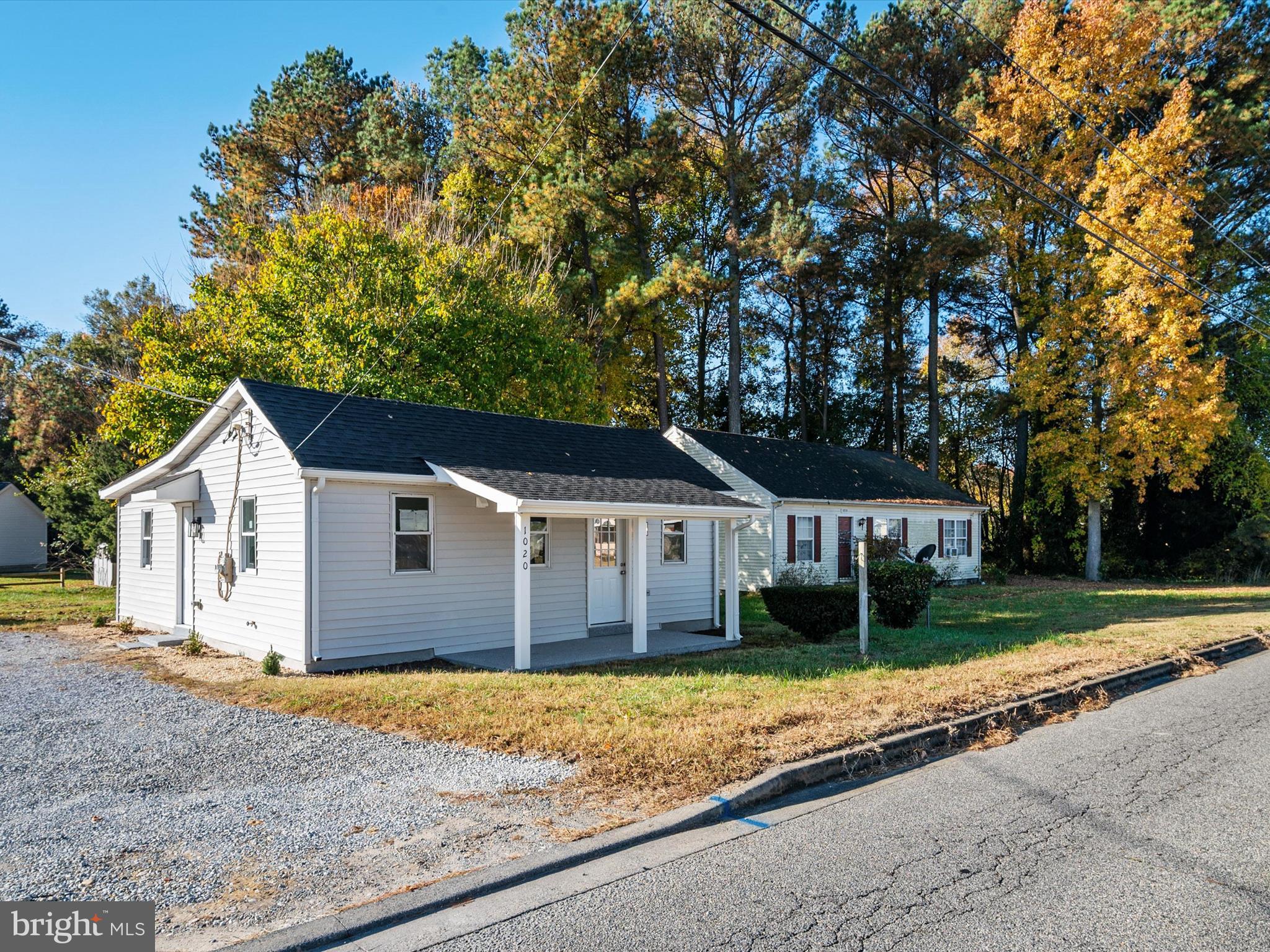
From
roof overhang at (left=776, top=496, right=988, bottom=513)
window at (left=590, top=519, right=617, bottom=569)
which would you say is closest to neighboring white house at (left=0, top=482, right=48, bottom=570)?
roof overhang at (left=776, top=496, right=988, bottom=513)

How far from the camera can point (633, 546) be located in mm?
12461

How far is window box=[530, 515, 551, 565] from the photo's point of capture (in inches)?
508

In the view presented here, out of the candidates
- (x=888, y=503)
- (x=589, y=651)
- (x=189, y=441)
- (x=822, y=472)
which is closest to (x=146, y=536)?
(x=189, y=441)

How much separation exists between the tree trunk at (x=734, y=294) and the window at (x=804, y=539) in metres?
6.54

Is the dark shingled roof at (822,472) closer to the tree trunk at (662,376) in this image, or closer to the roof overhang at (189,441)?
the tree trunk at (662,376)

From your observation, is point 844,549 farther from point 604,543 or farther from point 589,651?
point 589,651

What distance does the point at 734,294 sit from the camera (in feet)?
95.0

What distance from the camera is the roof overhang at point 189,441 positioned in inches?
477

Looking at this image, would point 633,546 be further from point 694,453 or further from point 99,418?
point 99,418

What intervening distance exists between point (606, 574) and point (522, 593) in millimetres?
3484

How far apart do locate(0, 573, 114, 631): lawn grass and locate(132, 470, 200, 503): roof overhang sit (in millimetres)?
4918

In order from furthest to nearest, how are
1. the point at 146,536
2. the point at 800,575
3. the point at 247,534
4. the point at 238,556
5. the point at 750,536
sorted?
the point at 750,536, the point at 800,575, the point at 146,536, the point at 238,556, the point at 247,534

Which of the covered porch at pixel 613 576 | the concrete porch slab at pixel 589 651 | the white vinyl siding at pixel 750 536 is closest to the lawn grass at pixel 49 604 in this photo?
the concrete porch slab at pixel 589 651

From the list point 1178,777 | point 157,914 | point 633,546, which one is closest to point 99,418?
point 633,546
